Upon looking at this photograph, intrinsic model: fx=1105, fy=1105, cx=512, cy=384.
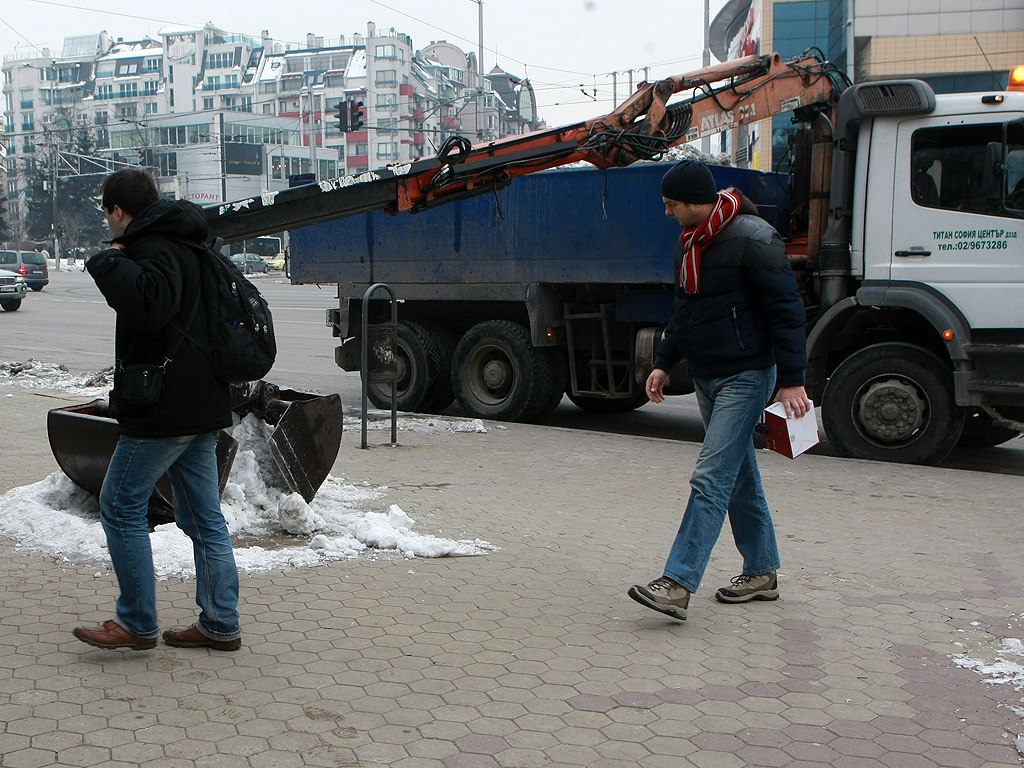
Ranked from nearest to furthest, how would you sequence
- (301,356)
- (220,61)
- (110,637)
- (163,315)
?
(163,315) → (110,637) → (301,356) → (220,61)

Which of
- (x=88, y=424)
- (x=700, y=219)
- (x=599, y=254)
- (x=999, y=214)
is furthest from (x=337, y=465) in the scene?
(x=999, y=214)

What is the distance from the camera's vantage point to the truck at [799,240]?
8.08m

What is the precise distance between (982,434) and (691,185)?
6.07 meters

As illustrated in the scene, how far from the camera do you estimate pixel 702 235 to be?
4.59 meters

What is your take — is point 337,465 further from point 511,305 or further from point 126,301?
point 126,301

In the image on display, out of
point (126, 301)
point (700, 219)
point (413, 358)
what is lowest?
point (413, 358)

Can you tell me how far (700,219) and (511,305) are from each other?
641 cm

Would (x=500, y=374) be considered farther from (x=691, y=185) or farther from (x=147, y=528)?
(x=147, y=528)

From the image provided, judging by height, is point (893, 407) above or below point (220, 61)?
below

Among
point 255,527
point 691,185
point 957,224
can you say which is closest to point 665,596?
point 691,185

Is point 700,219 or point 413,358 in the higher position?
point 700,219

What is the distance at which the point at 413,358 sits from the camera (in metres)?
11.4

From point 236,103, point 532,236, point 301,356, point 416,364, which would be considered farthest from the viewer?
point 236,103

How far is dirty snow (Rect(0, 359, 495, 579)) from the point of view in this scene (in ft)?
17.8
